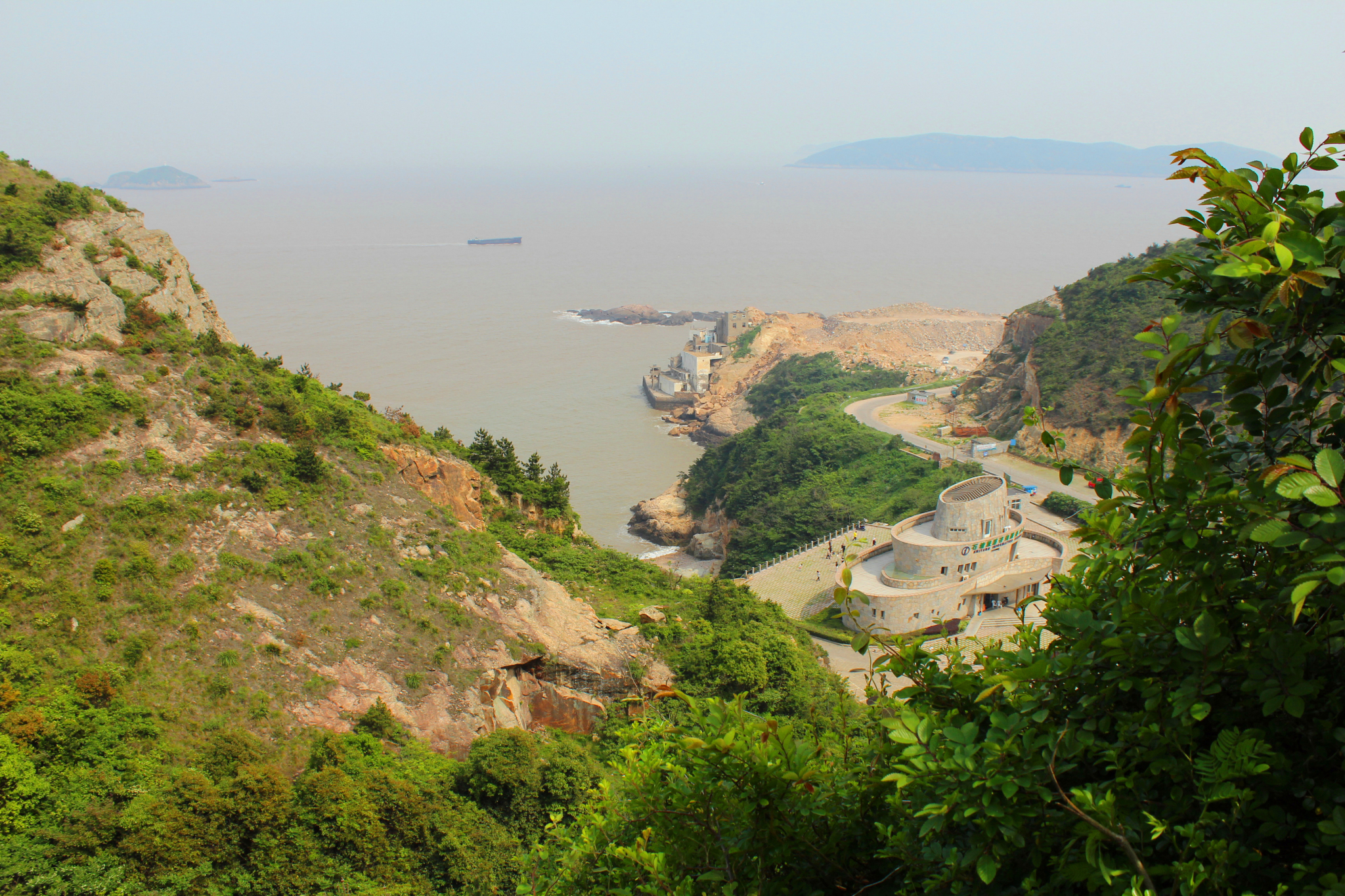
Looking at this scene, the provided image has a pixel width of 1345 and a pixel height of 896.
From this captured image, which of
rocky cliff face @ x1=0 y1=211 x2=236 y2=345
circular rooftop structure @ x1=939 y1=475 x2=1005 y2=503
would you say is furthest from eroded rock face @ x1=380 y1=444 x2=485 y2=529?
circular rooftop structure @ x1=939 y1=475 x2=1005 y2=503

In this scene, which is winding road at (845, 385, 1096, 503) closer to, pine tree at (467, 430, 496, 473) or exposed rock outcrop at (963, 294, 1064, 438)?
exposed rock outcrop at (963, 294, 1064, 438)

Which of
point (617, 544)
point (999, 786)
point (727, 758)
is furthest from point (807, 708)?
point (617, 544)

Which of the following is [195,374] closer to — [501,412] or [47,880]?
[47,880]

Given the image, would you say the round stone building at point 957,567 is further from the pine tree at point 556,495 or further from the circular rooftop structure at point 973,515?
the pine tree at point 556,495

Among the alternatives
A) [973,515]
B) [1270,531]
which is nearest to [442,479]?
[973,515]

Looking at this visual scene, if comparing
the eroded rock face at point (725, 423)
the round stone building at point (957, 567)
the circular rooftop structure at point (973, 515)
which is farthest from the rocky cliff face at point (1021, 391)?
the eroded rock face at point (725, 423)

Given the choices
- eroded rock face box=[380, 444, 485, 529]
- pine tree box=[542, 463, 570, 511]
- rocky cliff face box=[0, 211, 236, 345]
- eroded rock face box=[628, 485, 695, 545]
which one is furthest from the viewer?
eroded rock face box=[628, 485, 695, 545]
